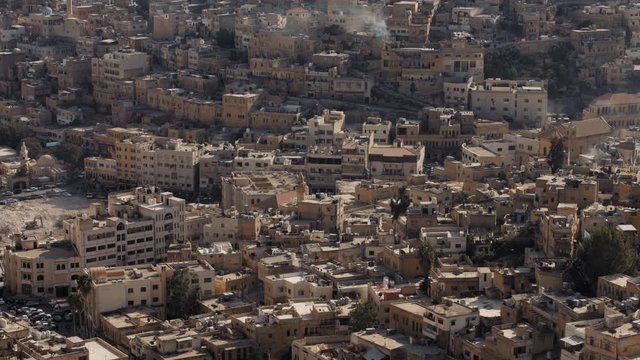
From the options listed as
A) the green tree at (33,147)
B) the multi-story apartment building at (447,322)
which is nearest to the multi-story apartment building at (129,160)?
the green tree at (33,147)

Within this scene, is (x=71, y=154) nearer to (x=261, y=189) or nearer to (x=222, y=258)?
(x=261, y=189)

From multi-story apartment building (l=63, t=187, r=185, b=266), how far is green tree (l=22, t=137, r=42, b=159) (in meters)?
14.0

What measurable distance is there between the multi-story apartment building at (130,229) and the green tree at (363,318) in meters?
10.1

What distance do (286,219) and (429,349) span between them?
11.5 meters

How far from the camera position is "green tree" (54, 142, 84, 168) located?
62.8 metres

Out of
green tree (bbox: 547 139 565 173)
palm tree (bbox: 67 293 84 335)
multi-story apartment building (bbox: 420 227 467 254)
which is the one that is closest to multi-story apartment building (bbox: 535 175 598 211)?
multi-story apartment building (bbox: 420 227 467 254)

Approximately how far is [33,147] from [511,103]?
56.9ft

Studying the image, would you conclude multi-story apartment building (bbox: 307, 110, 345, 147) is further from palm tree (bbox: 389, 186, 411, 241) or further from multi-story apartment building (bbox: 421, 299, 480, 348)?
multi-story apartment building (bbox: 421, 299, 480, 348)

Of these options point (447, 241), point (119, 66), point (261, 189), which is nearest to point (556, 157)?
point (261, 189)

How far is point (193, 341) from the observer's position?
1571 inches

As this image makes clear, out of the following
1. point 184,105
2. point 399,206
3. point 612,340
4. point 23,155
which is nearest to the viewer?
point 612,340

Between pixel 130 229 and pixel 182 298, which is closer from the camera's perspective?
pixel 182 298

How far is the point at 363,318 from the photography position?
1570 inches

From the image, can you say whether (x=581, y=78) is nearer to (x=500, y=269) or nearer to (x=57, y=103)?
(x=57, y=103)
